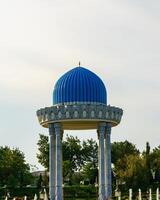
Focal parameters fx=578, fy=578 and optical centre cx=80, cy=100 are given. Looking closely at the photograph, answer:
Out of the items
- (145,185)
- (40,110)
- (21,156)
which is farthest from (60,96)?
(21,156)

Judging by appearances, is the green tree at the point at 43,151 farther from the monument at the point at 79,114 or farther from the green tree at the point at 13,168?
the monument at the point at 79,114

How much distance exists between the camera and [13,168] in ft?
267

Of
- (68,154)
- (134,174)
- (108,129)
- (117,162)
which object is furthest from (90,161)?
(108,129)

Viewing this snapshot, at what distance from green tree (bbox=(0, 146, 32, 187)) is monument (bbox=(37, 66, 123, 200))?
99.4 feet

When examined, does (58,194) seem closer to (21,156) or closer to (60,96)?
(60,96)

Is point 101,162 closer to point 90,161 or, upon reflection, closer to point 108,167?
point 108,167

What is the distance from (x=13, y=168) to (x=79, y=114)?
115ft

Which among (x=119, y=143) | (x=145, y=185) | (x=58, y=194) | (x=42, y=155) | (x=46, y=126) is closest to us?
(x=58, y=194)

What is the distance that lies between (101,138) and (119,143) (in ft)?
169

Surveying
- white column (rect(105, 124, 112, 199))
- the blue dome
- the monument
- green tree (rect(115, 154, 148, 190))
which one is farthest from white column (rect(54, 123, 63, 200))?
green tree (rect(115, 154, 148, 190))

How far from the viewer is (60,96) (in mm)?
50719

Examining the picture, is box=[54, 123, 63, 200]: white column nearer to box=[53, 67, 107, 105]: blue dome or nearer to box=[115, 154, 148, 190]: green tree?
box=[53, 67, 107, 105]: blue dome

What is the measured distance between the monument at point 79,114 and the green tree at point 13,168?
30297 millimetres

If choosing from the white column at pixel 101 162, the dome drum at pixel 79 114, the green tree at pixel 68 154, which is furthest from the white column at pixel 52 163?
the green tree at pixel 68 154
